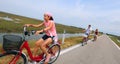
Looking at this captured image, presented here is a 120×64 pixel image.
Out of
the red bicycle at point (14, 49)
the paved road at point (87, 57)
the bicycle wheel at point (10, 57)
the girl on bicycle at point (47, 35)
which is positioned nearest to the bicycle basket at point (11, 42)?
the red bicycle at point (14, 49)

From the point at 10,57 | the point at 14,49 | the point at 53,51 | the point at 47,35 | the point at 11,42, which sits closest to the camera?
the point at 11,42

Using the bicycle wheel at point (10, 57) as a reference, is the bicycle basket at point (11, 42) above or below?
above

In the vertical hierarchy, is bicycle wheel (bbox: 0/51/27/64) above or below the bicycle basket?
below

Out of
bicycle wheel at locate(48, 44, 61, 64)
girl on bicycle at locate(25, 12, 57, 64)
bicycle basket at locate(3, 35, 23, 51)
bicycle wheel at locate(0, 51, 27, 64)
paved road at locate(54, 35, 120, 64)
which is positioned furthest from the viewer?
paved road at locate(54, 35, 120, 64)

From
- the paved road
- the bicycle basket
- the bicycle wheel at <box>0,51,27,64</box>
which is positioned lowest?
the paved road

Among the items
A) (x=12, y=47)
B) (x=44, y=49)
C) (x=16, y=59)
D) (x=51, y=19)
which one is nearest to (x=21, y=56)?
(x=16, y=59)

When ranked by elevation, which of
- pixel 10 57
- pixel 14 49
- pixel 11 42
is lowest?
pixel 10 57

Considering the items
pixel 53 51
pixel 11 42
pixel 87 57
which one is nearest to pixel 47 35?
pixel 53 51

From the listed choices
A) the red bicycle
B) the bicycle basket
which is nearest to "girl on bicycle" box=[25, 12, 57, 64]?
the red bicycle

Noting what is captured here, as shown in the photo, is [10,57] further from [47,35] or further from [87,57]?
[87,57]

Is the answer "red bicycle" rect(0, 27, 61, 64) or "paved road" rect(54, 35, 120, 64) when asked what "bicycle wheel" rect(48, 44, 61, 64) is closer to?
"paved road" rect(54, 35, 120, 64)

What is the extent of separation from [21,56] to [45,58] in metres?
1.66

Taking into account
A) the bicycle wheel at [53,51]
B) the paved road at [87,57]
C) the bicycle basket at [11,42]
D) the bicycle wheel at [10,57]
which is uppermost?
the bicycle basket at [11,42]

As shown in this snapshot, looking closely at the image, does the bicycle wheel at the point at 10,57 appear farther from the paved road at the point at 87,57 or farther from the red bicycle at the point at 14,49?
the paved road at the point at 87,57
